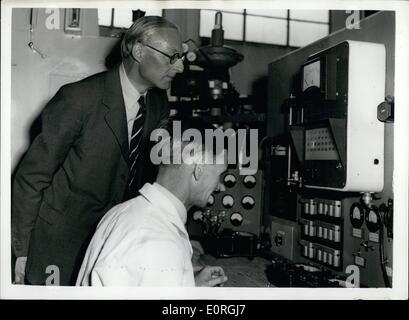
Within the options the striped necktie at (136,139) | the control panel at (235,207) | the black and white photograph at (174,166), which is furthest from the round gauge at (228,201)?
the striped necktie at (136,139)

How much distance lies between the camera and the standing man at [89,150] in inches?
63.3

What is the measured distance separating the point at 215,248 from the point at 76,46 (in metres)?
1.25

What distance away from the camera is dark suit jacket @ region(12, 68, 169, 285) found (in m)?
1.57

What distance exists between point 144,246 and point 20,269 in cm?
83

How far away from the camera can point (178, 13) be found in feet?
15.0

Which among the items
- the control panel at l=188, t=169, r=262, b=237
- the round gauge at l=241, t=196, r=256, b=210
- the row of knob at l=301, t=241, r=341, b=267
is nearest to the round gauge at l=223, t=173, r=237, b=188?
the control panel at l=188, t=169, r=262, b=237

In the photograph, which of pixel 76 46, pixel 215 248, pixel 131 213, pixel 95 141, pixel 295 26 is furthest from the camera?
pixel 295 26

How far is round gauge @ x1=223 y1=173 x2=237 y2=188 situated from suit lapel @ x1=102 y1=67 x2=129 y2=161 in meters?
0.77

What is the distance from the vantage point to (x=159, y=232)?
1054 mm

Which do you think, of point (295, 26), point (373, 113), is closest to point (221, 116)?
point (373, 113)

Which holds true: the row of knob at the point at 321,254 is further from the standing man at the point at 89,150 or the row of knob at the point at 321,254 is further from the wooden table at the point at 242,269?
the standing man at the point at 89,150

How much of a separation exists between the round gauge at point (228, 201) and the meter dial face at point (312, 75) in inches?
33.7

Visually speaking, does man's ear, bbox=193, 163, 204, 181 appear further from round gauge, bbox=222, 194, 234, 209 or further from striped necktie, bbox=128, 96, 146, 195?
round gauge, bbox=222, 194, 234, 209

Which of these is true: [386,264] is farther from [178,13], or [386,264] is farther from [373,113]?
[178,13]
